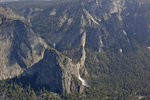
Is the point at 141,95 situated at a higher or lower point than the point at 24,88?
lower

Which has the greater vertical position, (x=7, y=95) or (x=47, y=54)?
(x=47, y=54)

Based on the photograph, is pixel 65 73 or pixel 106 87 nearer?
pixel 65 73

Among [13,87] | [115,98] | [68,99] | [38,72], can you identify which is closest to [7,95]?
[13,87]

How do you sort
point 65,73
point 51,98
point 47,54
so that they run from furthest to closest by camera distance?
1. point 47,54
2. point 65,73
3. point 51,98

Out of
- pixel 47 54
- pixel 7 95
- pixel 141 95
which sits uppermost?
pixel 47 54

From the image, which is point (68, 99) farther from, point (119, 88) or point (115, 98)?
point (119, 88)

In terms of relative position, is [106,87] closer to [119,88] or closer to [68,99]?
[119,88]

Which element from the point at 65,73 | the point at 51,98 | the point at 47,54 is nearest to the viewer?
the point at 51,98

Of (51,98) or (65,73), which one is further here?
(65,73)

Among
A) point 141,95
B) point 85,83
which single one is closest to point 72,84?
point 85,83
